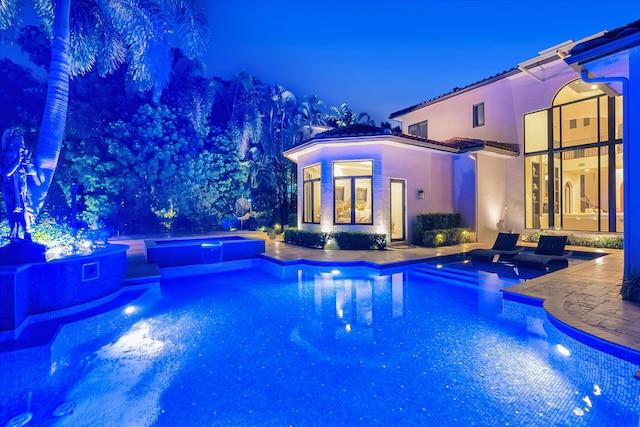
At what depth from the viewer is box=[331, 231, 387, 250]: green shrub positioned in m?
11.7

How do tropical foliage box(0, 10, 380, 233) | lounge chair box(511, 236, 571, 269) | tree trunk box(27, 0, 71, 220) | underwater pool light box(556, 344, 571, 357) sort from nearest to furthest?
underwater pool light box(556, 344, 571, 357)
tree trunk box(27, 0, 71, 220)
lounge chair box(511, 236, 571, 269)
tropical foliage box(0, 10, 380, 233)

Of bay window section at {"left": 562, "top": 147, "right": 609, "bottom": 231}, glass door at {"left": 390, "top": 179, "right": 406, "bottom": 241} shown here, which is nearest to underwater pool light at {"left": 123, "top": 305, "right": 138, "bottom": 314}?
glass door at {"left": 390, "top": 179, "right": 406, "bottom": 241}

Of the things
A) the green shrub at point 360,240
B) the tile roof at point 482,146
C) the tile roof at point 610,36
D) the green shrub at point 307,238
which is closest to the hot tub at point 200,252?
the green shrub at point 307,238

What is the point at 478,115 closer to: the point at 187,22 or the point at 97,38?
the point at 187,22

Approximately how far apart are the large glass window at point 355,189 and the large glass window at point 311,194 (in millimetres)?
859

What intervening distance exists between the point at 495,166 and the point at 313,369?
13818 mm

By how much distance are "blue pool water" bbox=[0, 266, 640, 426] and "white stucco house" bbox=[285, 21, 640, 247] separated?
7.18 metres

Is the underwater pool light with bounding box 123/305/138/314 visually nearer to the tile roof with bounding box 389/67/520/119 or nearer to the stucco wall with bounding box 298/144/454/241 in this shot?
the stucco wall with bounding box 298/144/454/241

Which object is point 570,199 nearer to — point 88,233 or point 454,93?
point 454,93

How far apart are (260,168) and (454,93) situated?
40.3ft

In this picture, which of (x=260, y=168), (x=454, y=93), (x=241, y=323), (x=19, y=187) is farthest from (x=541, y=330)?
(x=260, y=168)

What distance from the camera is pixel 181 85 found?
2089 centimetres

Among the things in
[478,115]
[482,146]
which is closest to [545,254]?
[482,146]

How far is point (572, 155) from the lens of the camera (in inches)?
567
